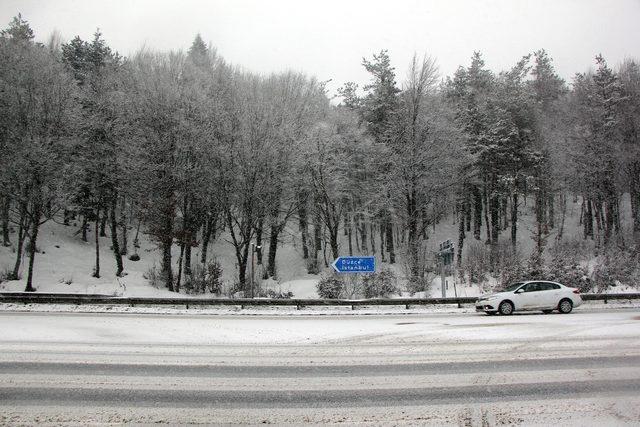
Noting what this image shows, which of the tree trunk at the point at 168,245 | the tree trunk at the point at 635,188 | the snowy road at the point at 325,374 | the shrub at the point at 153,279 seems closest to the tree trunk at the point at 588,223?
the tree trunk at the point at 635,188

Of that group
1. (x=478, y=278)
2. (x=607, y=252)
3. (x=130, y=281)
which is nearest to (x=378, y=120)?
(x=478, y=278)

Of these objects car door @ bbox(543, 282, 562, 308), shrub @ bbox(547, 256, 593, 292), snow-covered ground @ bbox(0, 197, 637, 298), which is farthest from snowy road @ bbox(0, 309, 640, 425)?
snow-covered ground @ bbox(0, 197, 637, 298)

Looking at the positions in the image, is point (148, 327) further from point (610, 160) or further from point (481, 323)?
point (610, 160)

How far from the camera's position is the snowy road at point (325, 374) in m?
6.93

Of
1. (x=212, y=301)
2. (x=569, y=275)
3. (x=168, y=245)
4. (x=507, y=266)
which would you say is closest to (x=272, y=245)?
(x=168, y=245)

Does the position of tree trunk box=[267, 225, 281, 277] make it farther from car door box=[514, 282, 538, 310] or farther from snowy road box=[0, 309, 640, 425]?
snowy road box=[0, 309, 640, 425]

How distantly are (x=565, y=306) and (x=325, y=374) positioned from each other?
1677 centimetres

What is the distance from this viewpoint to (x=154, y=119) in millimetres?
31656

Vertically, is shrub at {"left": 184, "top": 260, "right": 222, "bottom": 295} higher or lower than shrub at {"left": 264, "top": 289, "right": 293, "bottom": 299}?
higher

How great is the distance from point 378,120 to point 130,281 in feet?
82.5

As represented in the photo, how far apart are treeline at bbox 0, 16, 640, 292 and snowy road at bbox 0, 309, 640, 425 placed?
52.8ft

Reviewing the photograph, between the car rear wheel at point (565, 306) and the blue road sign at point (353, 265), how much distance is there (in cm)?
928

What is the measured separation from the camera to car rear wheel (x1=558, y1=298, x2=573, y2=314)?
21656mm

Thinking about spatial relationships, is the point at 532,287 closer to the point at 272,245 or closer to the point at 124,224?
the point at 272,245
